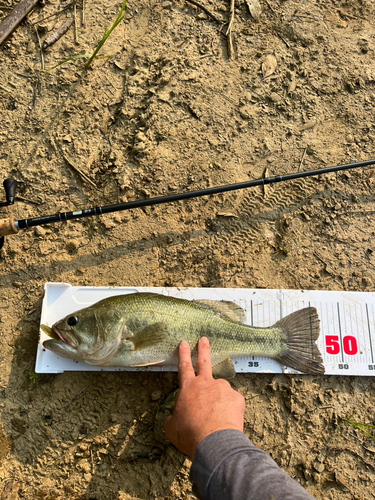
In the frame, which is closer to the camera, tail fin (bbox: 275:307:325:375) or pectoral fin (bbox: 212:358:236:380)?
pectoral fin (bbox: 212:358:236:380)

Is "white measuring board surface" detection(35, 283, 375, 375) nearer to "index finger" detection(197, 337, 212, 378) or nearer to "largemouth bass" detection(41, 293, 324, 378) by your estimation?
"largemouth bass" detection(41, 293, 324, 378)

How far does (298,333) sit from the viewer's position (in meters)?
3.03

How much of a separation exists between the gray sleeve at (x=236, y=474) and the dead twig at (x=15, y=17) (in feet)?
13.3

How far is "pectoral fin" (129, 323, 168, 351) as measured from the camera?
2701mm

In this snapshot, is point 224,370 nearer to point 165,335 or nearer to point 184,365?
point 184,365

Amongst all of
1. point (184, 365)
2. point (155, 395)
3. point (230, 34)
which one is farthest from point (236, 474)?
point (230, 34)

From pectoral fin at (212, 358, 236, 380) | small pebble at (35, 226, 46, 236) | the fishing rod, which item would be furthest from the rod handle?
pectoral fin at (212, 358, 236, 380)

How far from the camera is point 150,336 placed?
2.70 meters

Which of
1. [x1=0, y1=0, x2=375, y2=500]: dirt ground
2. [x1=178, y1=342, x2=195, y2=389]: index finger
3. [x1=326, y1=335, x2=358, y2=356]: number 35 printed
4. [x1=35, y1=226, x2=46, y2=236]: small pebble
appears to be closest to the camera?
[x1=178, y1=342, x2=195, y2=389]: index finger

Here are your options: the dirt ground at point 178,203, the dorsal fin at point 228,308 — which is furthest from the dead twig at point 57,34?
the dorsal fin at point 228,308

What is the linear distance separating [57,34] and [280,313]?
11.6 ft

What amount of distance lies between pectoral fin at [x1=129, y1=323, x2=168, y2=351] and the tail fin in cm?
104

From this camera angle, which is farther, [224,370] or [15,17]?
[15,17]

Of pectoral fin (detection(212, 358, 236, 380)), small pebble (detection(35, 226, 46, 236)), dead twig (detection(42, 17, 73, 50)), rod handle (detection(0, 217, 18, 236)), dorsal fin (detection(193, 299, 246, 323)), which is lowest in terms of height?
pectoral fin (detection(212, 358, 236, 380))
